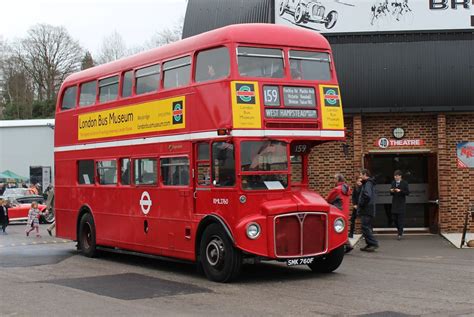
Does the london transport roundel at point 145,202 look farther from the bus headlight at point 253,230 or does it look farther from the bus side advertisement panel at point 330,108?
the bus side advertisement panel at point 330,108

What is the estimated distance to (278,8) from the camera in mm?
19609

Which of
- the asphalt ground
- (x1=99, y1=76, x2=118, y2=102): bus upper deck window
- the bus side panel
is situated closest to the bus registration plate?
the asphalt ground

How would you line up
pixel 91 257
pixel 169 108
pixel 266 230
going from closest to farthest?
1. pixel 266 230
2. pixel 169 108
3. pixel 91 257

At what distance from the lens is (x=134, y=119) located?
13.4m

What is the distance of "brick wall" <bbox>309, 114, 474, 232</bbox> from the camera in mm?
18703

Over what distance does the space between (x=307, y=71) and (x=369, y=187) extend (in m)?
4.94

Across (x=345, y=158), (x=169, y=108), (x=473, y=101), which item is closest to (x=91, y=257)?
(x=169, y=108)

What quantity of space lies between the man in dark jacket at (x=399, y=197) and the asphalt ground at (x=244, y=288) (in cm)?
219

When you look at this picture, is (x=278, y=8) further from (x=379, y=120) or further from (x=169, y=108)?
(x=169, y=108)

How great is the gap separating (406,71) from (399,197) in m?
3.62

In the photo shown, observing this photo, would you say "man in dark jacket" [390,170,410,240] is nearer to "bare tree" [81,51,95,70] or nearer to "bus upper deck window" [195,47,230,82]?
"bus upper deck window" [195,47,230,82]

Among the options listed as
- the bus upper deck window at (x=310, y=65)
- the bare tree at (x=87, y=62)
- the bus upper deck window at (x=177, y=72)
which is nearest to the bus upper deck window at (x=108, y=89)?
the bus upper deck window at (x=177, y=72)

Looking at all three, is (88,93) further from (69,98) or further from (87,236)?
(87,236)

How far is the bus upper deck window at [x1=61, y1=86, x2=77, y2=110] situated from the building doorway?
852cm
